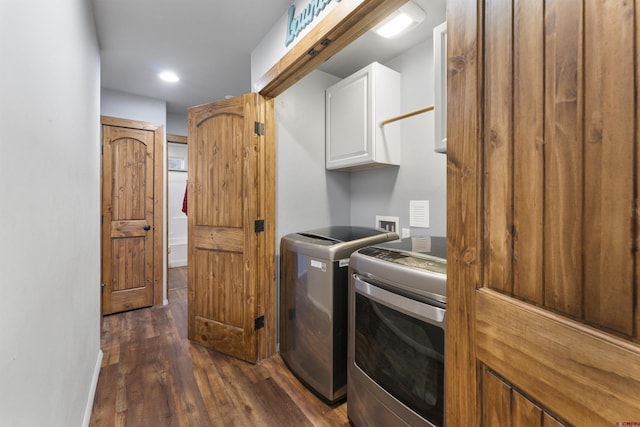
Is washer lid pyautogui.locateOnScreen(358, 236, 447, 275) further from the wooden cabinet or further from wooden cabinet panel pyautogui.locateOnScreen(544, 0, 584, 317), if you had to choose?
the wooden cabinet

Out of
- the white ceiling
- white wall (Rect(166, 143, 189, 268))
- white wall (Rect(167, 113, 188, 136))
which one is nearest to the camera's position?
the white ceiling

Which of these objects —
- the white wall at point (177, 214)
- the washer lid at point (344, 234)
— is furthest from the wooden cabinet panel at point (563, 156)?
the white wall at point (177, 214)

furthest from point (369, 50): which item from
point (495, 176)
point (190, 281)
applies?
point (190, 281)

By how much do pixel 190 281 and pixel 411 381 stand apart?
6.46 feet

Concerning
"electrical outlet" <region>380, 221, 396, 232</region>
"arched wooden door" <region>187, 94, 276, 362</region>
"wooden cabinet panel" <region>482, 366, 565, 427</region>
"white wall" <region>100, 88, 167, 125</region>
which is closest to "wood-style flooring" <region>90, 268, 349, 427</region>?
"arched wooden door" <region>187, 94, 276, 362</region>

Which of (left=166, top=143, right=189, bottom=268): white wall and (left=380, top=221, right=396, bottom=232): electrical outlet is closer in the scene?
(left=380, top=221, right=396, bottom=232): electrical outlet

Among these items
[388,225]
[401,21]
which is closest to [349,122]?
[401,21]

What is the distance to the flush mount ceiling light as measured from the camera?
1689 millimetres

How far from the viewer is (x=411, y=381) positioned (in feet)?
3.84

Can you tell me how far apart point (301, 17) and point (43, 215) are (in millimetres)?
1602

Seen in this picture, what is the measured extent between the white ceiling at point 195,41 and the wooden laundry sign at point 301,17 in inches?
5.2

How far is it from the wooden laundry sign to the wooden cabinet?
25.5 inches

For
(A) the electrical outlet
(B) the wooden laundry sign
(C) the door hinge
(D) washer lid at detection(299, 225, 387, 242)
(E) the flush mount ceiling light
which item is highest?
(E) the flush mount ceiling light

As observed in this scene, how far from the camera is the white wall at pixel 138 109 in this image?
10.2 ft
